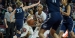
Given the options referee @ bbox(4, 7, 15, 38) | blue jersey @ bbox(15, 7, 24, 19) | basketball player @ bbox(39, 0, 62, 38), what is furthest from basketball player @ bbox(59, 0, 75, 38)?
referee @ bbox(4, 7, 15, 38)

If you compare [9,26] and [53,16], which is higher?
[53,16]

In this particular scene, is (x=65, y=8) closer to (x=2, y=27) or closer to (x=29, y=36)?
(x=29, y=36)

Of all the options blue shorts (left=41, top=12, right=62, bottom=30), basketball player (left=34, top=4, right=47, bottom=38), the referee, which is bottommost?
the referee

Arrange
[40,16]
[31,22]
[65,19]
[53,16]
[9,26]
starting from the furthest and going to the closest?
[9,26]
[31,22]
[40,16]
[65,19]
[53,16]

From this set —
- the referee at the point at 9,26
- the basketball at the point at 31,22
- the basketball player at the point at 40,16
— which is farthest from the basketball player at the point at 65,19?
the referee at the point at 9,26

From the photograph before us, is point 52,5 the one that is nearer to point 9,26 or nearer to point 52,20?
point 52,20

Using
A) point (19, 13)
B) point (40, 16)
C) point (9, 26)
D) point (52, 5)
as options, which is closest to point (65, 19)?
point (40, 16)

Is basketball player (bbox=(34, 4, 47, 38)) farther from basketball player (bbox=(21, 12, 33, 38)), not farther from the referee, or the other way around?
the referee

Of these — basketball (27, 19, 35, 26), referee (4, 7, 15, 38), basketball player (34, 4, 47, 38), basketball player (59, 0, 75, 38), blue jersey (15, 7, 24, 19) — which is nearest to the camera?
basketball player (59, 0, 75, 38)

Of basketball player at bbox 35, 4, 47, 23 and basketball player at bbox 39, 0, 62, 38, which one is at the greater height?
basketball player at bbox 39, 0, 62, 38

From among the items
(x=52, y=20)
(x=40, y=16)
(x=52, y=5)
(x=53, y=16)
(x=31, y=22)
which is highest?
(x=52, y=5)

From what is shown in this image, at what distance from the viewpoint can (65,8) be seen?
396 inches

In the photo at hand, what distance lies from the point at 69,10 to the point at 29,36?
2.61 metres

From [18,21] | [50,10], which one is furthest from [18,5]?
[50,10]
